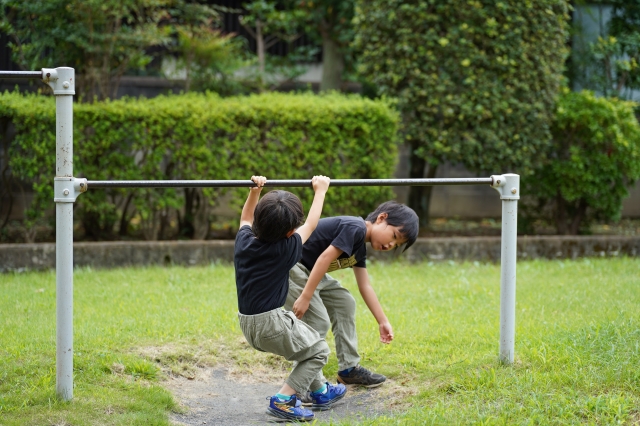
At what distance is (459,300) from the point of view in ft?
20.8

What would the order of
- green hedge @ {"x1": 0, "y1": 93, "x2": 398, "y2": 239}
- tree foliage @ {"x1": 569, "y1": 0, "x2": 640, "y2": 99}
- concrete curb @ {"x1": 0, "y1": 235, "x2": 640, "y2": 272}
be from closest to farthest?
concrete curb @ {"x1": 0, "y1": 235, "x2": 640, "y2": 272}, green hedge @ {"x1": 0, "y1": 93, "x2": 398, "y2": 239}, tree foliage @ {"x1": 569, "y1": 0, "x2": 640, "y2": 99}

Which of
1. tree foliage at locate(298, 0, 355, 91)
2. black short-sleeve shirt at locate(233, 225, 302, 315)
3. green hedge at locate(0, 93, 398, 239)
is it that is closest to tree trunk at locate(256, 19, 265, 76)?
tree foliage at locate(298, 0, 355, 91)

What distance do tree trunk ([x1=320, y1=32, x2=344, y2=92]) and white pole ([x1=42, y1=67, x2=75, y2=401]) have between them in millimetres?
7322

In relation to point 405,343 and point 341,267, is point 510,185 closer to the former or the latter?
point 341,267

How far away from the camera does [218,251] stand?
787cm

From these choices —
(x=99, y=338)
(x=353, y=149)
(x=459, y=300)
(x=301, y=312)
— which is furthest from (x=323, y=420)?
(x=353, y=149)

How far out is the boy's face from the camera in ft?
13.6

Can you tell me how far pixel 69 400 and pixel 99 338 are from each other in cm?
115

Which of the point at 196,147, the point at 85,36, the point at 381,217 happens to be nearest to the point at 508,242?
the point at 381,217

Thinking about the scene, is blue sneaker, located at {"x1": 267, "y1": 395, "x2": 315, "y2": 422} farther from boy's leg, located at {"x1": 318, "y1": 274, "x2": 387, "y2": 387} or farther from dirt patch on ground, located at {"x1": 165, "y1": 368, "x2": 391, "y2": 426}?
boy's leg, located at {"x1": 318, "y1": 274, "x2": 387, "y2": 387}

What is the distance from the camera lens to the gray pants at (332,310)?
4422mm

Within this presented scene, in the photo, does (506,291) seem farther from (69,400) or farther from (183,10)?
(183,10)

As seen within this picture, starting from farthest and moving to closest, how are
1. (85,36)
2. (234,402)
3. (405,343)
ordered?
(85,36)
(405,343)
(234,402)

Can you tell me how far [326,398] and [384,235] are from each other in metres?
1.01
